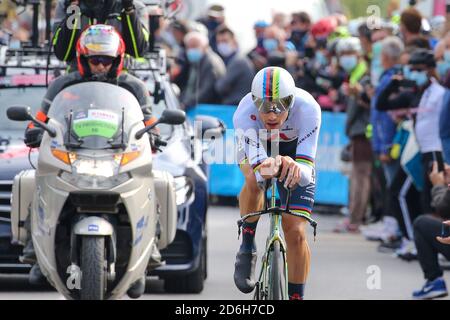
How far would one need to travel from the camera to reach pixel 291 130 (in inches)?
389

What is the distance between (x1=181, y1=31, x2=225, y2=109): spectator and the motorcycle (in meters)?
13.1

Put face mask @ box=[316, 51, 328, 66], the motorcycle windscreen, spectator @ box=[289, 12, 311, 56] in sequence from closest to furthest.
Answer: the motorcycle windscreen → face mask @ box=[316, 51, 328, 66] → spectator @ box=[289, 12, 311, 56]

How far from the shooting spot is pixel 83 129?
10.2m

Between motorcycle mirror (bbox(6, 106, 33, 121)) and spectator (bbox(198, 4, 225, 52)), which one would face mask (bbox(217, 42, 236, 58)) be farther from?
motorcycle mirror (bbox(6, 106, 33, 121))

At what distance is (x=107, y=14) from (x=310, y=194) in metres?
3.42

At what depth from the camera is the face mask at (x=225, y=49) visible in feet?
80.6

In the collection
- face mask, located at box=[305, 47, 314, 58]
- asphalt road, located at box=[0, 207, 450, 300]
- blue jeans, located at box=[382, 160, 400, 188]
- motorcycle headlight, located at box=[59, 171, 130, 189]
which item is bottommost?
asphalt road, located at box=[0, 207, 450, 300]

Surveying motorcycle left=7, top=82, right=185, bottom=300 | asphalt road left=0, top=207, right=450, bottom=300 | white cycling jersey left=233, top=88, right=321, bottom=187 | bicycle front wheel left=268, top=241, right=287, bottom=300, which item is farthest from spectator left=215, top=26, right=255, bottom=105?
bicycle front wheel left=268, top=241, right=287, bottom=300

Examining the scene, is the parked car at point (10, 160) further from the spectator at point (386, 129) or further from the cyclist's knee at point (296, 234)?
the spectator at point (386, 129)

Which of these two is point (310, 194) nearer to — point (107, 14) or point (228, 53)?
point (107, 14)

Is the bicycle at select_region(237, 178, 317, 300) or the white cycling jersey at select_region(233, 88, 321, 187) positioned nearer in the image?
the bicycle at select_region(237, 178, 317, 300)

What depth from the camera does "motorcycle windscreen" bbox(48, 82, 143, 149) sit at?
1021 centimetres

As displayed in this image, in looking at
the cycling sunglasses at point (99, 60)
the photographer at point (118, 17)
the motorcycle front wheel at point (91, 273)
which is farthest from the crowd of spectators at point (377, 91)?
the motorcycle front wheel at point (91, 273)

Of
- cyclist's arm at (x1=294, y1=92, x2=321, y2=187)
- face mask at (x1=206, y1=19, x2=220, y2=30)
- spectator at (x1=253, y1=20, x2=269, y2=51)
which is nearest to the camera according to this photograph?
cyclist's arm at (x1=294, y1=92, x2=321, y2=187)
